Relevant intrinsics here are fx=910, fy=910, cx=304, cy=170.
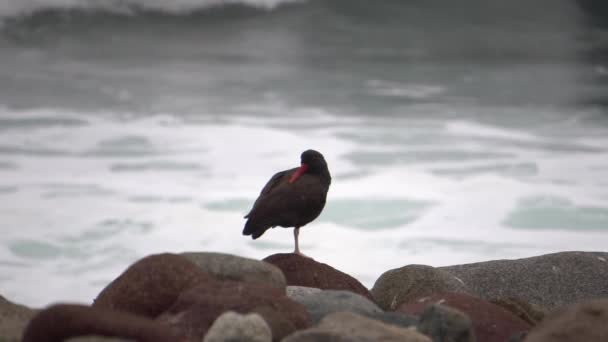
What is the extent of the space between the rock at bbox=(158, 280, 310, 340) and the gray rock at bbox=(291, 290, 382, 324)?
2.16ft

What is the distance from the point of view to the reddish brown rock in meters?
11.2

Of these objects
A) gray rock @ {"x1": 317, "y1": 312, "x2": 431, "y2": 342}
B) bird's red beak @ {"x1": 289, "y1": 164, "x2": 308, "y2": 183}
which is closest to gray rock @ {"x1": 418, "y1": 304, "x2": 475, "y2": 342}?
gray rock @ {"x1": 317, "y1": 312, "x2": 431, "y2": 342}

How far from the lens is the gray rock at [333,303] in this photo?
34.7 ft

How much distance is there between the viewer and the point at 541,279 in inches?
708

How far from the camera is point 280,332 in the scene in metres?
9.35

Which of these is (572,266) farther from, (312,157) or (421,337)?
(421,337)

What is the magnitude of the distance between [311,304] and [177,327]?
1945 mm

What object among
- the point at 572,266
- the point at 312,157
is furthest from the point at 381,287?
the point at 572,266

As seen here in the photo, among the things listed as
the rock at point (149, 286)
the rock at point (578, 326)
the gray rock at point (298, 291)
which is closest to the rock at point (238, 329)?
the rock at point (149, 286)

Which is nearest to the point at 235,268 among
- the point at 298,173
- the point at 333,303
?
the point at 333,303

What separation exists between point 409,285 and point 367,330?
20.0 ft

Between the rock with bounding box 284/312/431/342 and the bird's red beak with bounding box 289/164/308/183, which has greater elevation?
the bird's red beak with bounding box 289/164/308/183

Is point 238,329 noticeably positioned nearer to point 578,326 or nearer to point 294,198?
point 578,326

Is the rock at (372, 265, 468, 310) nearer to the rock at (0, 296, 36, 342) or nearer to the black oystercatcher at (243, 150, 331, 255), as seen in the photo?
the black oystercatcher at (243, 150, 331, 255)
